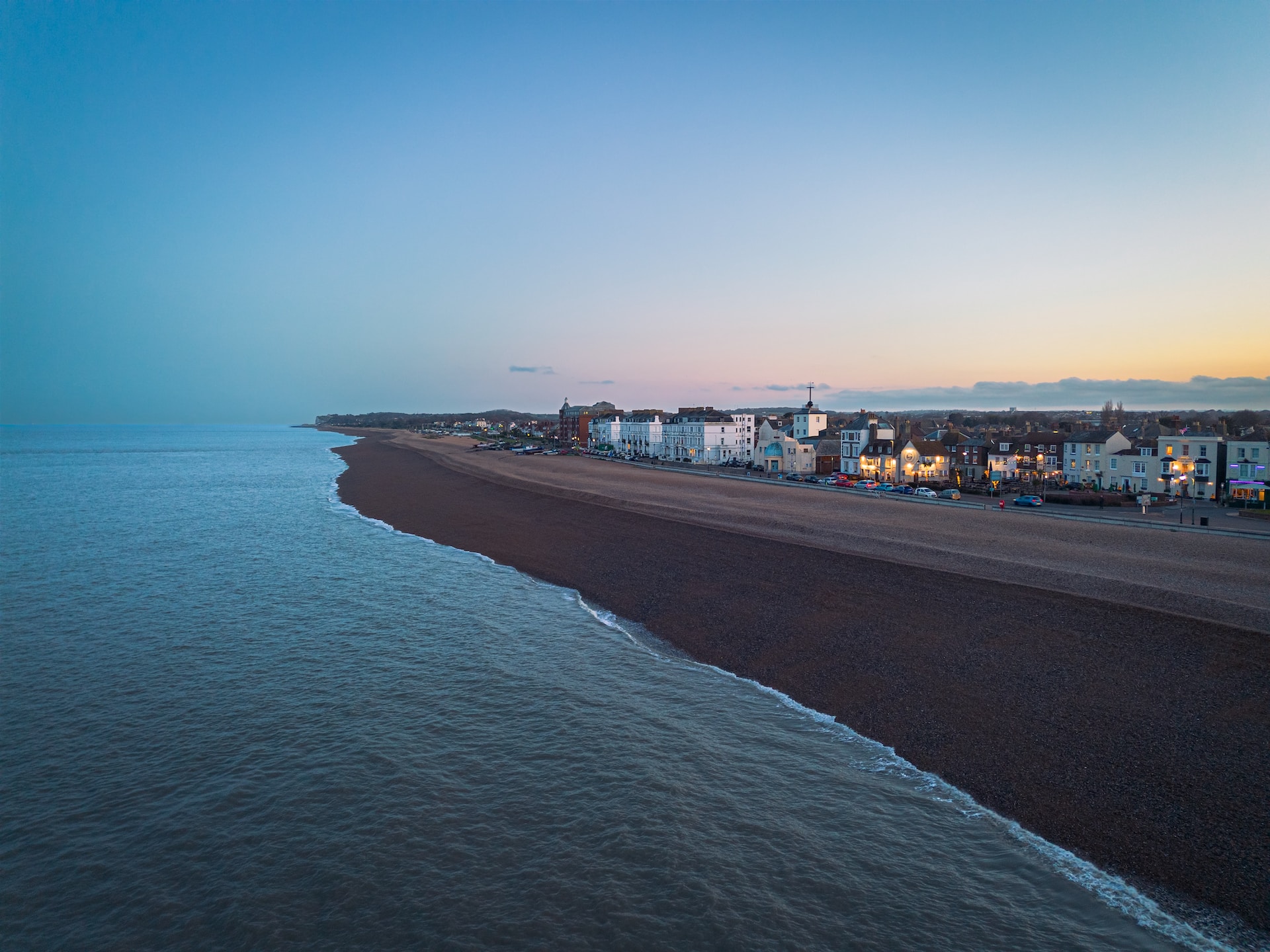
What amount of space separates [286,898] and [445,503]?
1764 inches

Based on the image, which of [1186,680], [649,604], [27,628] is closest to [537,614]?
[649,604]

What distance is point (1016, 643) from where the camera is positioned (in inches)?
760

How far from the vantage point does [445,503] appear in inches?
2108

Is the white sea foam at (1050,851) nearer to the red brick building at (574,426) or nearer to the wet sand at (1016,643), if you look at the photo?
the wet sand at (1016,643)

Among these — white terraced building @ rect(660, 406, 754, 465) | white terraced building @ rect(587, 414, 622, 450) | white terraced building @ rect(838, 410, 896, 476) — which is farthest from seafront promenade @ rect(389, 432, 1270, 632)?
white terraced building @ rect(587, 414, 622, 450)

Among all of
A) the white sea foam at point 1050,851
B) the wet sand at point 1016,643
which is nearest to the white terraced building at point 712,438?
the wet sand at point 1016,643

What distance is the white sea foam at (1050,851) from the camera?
9.27 meters

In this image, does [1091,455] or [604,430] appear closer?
[1091,455]

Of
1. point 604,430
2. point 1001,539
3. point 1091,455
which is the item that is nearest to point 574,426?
point 604,430

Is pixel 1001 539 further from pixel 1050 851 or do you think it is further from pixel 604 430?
pixel 604 430

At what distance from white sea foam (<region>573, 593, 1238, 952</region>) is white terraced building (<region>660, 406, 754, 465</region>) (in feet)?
287

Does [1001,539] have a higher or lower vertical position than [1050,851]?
higher

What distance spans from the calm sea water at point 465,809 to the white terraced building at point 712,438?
84176 mm

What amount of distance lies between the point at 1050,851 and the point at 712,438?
9626 centimetres
